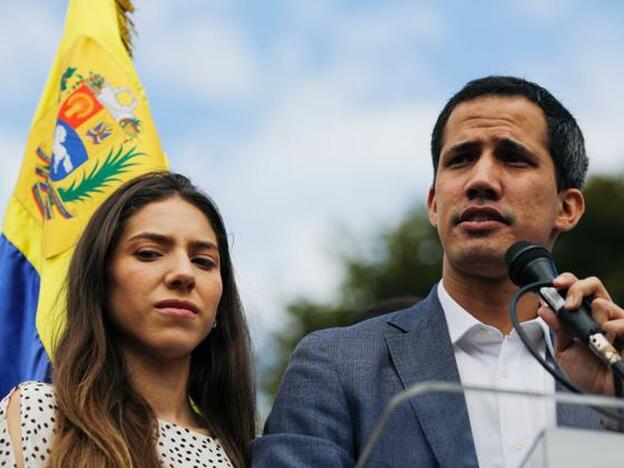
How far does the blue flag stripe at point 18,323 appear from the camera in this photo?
5.16 m

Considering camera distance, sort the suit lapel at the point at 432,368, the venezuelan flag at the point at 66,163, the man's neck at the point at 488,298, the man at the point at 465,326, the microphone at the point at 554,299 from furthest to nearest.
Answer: the venezuelan flag at the point at 66,163 → the man's neck at the point at 488,298 → the man at the point at 465,326 → the suit lapel at the point at 432,368 → the microphone at the point at 554,299

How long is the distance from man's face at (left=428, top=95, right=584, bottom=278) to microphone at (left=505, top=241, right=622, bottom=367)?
440mm

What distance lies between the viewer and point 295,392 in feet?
11.3

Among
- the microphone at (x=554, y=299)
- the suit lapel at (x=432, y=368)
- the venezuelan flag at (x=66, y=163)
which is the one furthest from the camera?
the venezuelan flag at (x=66, y=163)

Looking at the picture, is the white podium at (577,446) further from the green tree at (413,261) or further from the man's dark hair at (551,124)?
the green tree at (413,261)

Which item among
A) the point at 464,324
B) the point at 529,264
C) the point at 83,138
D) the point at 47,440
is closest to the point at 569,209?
the point at 464,324

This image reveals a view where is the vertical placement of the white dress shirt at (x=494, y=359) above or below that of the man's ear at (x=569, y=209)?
below

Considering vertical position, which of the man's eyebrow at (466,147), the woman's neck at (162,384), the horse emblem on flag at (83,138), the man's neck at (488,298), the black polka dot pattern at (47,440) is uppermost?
the horse emblem on flag at (83,138)

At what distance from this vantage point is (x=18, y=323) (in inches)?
215

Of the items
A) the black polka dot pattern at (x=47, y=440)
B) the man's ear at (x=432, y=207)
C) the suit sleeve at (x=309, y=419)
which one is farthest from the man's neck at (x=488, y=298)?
the black polka dot pattern at (x=47, y=440)

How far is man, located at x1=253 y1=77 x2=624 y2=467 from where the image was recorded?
310 centimetres

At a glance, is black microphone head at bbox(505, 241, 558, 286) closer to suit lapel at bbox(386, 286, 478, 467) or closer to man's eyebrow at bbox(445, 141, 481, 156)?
suit lapel at bbox(386, 286, 478, 467)

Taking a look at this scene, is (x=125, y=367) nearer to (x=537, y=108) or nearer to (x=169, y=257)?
(x=169, y=257)

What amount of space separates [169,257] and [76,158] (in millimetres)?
1862
